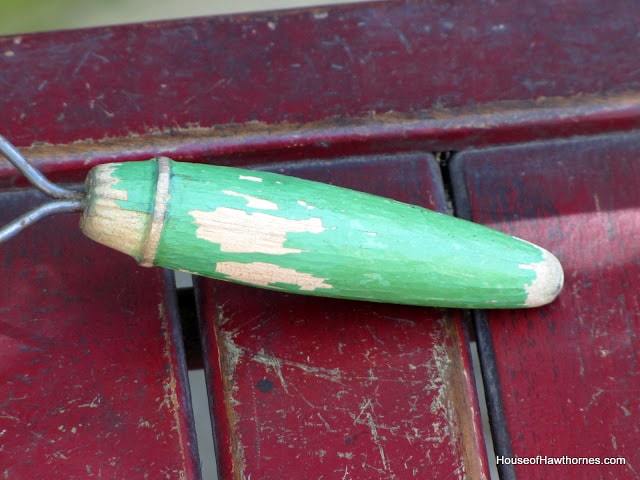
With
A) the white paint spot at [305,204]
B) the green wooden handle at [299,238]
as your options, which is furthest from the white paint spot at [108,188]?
the white paint spot at [305,204]

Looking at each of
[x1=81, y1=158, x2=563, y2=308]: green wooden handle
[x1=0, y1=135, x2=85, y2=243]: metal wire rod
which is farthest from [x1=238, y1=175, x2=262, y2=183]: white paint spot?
[x1=0, y1=135, x2=85, y2=243]: metal wire rod

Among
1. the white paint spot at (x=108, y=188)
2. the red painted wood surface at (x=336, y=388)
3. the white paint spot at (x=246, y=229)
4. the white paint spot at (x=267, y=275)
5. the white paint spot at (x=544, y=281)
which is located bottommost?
the red painted wood surface at (x=336, y=388)

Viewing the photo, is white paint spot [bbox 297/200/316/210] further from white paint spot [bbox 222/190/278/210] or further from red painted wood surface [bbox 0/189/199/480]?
red painted wood surface [bbox 0/189/199/480]

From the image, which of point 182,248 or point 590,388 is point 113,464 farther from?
point 590,388

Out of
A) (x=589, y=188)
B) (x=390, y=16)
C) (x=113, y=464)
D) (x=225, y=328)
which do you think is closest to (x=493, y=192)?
(x=589, y=188)

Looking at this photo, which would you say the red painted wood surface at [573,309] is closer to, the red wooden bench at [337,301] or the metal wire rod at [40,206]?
the red wooden bench at [337,301]

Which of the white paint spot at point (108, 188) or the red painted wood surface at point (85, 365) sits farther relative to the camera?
the red painted wood surface at point (85, 365)
